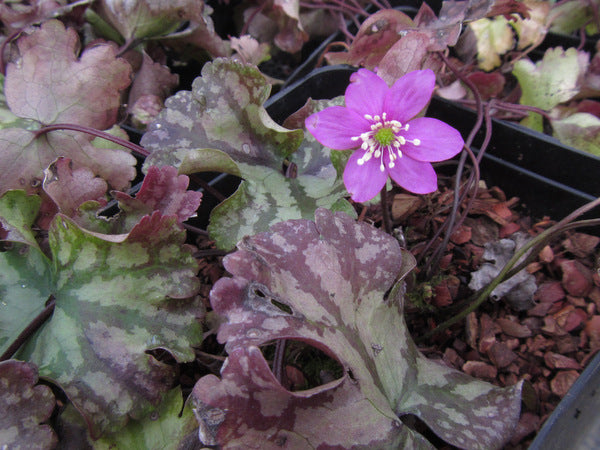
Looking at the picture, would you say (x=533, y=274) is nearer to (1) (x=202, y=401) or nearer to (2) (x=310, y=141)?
(2) (x=310, y=141)

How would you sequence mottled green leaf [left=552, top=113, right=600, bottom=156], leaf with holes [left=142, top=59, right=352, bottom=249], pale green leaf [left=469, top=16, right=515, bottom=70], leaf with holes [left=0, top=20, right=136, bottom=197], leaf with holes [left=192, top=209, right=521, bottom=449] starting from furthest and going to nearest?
pale green leaf [left=469, top=16, right=515, bottom=70] < mottled green leaf [left=552, top=113, right=600, bottom=156] < leaf with holes [left=0, top=20, right=136, bottom=197] < leaf with holes [left=142, top=59, right=352, bottom=249] < leaf with holes [left=192, top=209, right=521, bottom=449]

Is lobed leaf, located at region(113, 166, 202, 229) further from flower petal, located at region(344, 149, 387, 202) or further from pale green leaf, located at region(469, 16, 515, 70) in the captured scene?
pale green leaf, located at region(469, 16, 515, 70)

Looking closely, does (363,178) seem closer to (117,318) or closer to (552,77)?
(117,318)

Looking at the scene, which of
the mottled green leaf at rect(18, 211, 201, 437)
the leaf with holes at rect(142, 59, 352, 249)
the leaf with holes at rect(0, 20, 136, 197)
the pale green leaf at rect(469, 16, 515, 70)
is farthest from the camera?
the pale green leaf at rect(469, 16, 515, 70)

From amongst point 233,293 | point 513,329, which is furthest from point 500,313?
point 233,293

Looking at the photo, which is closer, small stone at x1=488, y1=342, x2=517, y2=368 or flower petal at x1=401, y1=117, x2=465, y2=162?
flower petal at x1=401, y1=117, x2=465, y2=162

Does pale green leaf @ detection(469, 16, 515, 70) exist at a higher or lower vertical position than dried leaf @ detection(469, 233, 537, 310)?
higher

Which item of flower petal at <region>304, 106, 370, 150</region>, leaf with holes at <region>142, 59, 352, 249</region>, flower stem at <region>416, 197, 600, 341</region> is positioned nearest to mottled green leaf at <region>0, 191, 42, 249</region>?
leaf with holes at <region>142, 59, 352, 249</region>
